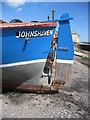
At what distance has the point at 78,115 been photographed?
3.58 metres

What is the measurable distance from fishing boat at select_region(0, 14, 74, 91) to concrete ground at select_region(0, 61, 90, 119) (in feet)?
1.37

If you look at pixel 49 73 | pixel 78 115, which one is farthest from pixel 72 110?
pixel 49 73

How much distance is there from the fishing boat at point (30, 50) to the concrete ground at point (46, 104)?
1.37ft

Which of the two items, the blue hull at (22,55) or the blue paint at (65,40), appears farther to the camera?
the blue paint at (65,40)

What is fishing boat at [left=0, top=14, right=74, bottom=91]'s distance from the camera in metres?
3.94

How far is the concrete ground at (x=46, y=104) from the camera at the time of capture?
3571mm

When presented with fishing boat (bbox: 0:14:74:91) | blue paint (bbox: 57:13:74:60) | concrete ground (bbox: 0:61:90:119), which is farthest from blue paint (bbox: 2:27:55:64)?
concrete ground (bbox: 0:61:90:119)

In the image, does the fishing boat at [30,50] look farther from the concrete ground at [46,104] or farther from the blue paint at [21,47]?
the concrete ground at [46,104]

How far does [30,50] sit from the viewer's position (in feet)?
13.8

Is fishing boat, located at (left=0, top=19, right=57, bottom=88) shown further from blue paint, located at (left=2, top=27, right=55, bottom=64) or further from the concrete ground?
the concrete ground

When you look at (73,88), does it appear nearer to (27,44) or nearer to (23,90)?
(23,90)

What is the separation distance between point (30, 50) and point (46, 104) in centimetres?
159

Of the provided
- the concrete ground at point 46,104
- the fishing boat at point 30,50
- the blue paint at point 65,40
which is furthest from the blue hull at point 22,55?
the concrete ground at point 46,104

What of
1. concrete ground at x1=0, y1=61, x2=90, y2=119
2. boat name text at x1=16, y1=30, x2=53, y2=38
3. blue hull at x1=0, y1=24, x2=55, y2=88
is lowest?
concrete ground at x1=0, y1=61, x2=90, y2=119
